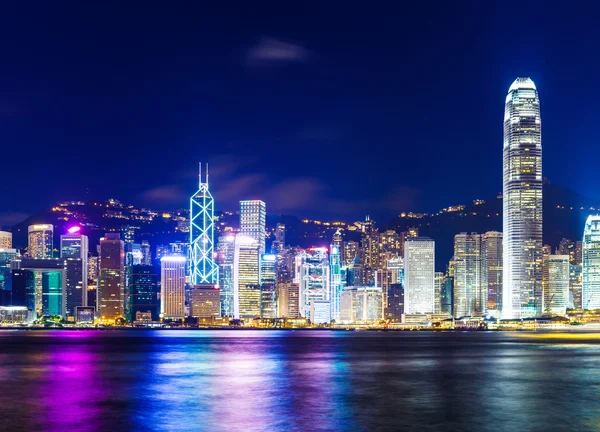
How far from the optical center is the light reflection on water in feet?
150

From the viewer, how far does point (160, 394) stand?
5862 centimetres

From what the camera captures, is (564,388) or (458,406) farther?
(564,388)

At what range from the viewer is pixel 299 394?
58188 mm

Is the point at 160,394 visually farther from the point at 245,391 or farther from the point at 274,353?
the point at 274,353

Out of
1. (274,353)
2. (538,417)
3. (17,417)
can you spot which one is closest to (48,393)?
(17,417)

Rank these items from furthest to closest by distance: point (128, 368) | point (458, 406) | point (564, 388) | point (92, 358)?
1. point (92, 358)
2. point (128, 368)
3. point (564, 388)
4. point (458, 406)

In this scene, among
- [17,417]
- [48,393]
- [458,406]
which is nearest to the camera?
[17,417]

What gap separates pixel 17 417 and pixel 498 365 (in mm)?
52569

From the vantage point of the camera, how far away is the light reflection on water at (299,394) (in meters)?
45.6

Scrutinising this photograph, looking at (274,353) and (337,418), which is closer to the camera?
(337,418)

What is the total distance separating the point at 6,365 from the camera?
8338cm

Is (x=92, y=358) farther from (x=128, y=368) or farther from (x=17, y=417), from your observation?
(x=17, y=417)

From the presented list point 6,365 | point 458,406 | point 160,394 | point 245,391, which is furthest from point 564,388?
point 6,365

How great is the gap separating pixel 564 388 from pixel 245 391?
2202 centimetres
